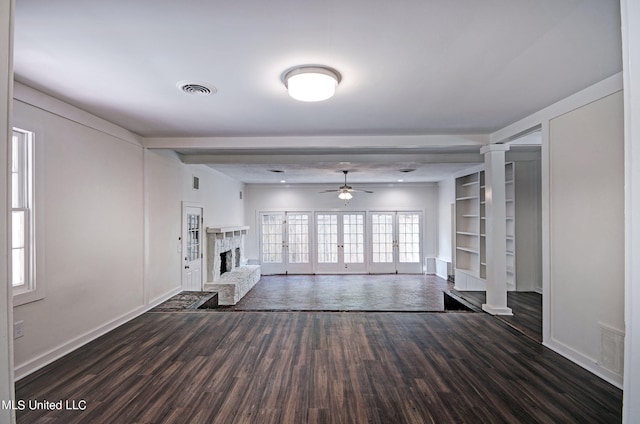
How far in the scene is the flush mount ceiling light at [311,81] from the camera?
2.29m

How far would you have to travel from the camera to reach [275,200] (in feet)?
32.1

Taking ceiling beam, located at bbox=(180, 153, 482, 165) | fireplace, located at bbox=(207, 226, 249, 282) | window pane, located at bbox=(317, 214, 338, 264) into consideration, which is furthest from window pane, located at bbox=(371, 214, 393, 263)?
ceiling beam, located at bbox=(180, 153, 482, 165)

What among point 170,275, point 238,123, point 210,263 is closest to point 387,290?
point 210,263

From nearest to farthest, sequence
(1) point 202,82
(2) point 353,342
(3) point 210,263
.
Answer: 1. (1) point 202,82
2. (2) point 353,342
3. (3) point 210,263

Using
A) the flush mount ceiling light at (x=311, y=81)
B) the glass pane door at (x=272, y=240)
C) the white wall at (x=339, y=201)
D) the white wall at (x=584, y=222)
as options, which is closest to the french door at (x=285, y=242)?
the glass pane door at (x=272, y=240)

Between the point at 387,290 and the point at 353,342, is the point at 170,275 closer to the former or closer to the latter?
the point at 353,342

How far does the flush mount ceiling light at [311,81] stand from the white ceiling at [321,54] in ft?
0.35

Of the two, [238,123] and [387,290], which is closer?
[238,123]

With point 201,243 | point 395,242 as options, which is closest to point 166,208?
point 201,243

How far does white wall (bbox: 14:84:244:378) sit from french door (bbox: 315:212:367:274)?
17.2 ft

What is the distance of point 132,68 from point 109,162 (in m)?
1.82

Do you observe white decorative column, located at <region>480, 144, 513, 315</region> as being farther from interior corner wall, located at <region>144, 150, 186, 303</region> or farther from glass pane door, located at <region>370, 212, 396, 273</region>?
glass pane door, located at <region>370, 212, 396, 273</region>

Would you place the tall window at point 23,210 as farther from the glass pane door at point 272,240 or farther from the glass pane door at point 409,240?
the glass pane door at point 409,240

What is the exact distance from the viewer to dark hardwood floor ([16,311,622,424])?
84.4 inches
